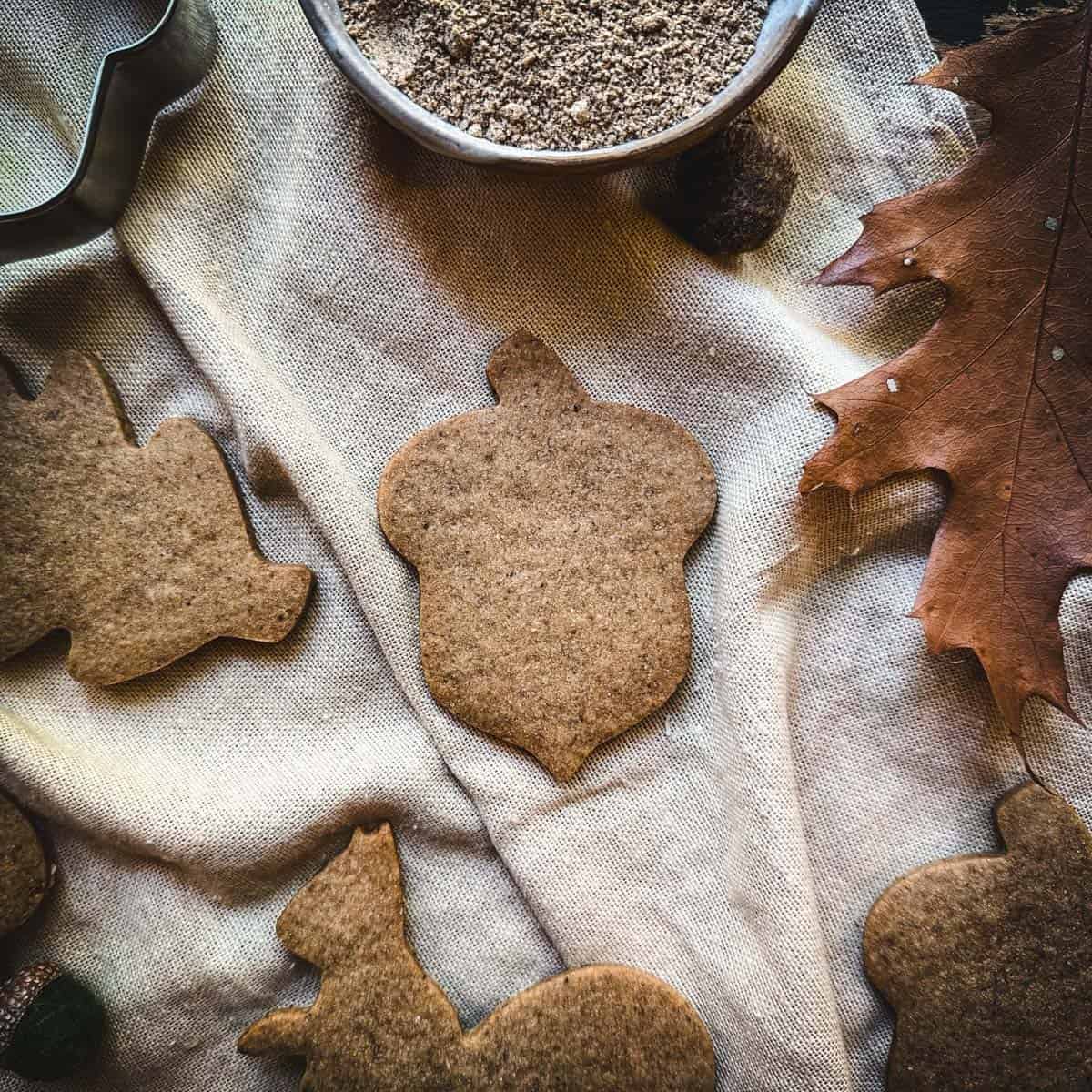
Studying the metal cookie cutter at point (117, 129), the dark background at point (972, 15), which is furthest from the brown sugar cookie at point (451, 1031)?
the dark background at point (972, 15)

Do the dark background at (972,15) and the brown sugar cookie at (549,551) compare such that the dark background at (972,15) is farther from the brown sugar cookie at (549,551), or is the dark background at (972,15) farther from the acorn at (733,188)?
the brown sugar cookie at (549,551)

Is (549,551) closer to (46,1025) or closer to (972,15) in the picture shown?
(46,1025)

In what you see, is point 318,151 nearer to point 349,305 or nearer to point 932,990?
point 349,305

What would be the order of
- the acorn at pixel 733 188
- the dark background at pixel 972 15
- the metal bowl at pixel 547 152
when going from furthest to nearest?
the dark background at pixel 972 15
the acorn at pixel 733 188
the metal bowl at pixel 547 152

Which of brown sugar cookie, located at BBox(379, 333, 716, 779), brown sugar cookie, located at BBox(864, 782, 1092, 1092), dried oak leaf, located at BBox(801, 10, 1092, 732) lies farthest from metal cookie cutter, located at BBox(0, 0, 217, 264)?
brown sugar cookie, located at BBox(864, 782, 1092, 1092)

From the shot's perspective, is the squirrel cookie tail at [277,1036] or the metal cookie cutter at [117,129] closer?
the metal cookie cutter at [117,129]

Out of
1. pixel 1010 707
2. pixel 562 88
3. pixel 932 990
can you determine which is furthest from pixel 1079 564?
pixel 562 88

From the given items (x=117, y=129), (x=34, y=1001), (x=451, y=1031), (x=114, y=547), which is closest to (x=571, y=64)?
(x=117, y=129)
